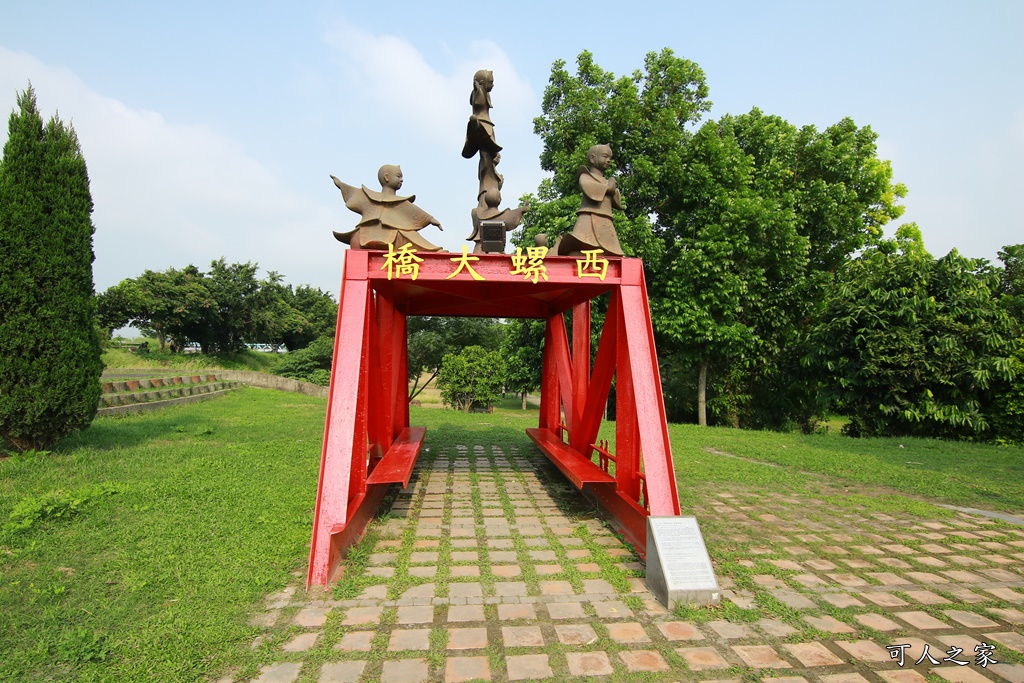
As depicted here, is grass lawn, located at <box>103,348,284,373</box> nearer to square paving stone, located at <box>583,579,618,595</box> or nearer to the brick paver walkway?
the brick paver walkway

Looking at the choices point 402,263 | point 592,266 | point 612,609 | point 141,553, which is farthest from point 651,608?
point 141,553

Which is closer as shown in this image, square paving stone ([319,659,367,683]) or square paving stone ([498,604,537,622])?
square paving stone ([319,659,367,683])

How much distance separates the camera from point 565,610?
137 inches

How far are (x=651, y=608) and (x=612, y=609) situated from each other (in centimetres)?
25

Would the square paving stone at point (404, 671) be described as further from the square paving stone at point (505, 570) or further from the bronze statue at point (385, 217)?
the bronze statue at point (385, 217)

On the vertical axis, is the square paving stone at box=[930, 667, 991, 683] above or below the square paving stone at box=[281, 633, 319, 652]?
above

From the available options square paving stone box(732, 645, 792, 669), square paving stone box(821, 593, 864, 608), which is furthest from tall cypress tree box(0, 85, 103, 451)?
square paving stone box(821, 593, 864, 608)

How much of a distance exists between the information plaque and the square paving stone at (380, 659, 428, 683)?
1.63 m

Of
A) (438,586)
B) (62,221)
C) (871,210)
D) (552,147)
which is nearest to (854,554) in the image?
(438,586)

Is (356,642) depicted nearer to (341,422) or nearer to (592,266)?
(341,422)

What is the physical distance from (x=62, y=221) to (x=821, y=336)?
1427cm

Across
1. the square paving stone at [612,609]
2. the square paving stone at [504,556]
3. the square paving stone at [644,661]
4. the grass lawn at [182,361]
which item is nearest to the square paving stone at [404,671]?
the square paving stone at [644,661]

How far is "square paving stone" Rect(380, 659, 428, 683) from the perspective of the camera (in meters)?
2.72

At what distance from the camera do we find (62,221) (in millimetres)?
6762
